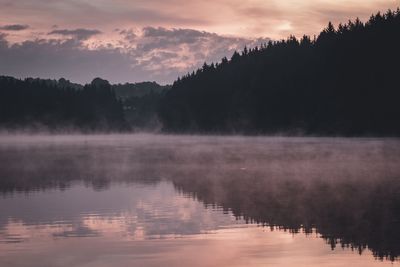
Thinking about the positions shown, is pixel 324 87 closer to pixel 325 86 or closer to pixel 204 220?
pixel 325 86

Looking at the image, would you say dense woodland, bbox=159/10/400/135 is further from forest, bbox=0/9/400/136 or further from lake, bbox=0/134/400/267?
lake, bbox=0/134/400/267

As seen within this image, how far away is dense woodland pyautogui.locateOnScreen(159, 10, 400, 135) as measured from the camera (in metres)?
107

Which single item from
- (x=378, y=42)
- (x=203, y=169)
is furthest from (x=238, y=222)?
(x=378, y=42)

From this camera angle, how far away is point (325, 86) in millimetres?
123438

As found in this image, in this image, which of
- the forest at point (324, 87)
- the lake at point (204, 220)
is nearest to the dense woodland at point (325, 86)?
the forest at point (324, 87)

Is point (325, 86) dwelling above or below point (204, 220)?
above

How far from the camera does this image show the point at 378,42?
112 metres

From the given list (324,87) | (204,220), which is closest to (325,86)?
(324,87)

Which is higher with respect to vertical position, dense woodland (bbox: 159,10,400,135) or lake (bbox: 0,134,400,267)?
dense woodland (bbox: 159,10,400,135)

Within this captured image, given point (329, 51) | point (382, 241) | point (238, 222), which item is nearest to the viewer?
point (382, 241)

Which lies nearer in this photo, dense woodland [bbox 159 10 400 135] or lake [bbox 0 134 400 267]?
lake [bbox 0 134 400 267]

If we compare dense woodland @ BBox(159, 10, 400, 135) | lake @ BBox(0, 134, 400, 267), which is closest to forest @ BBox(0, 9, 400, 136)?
dense woodland @ BBox(159, 10, 400, 135)

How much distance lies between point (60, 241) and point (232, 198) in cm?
1103

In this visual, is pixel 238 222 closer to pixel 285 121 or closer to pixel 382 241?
pixel 382 241
